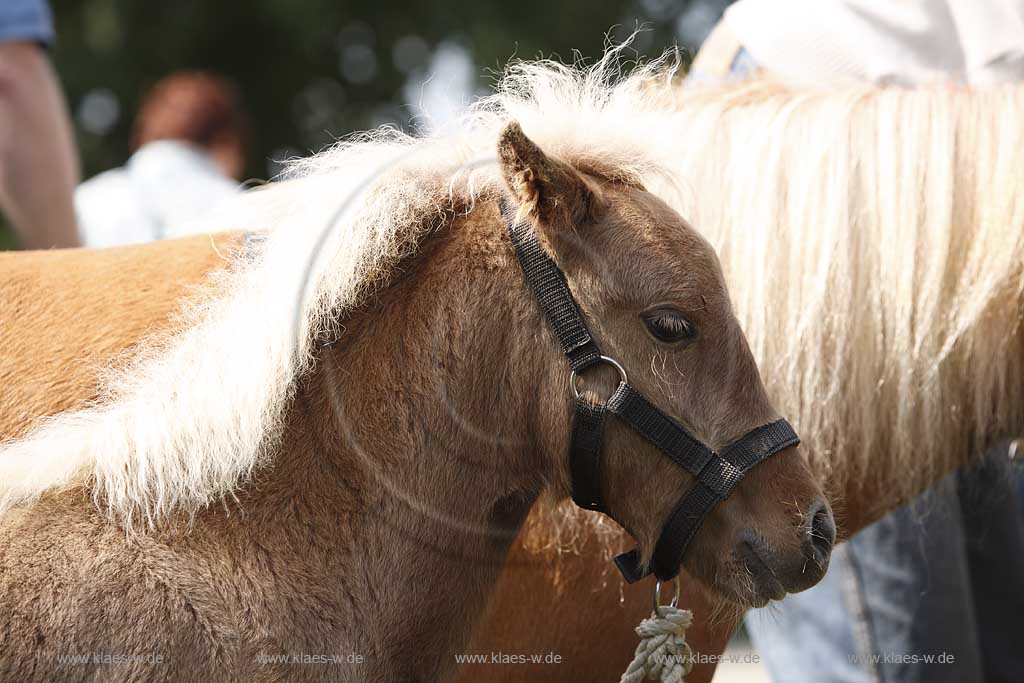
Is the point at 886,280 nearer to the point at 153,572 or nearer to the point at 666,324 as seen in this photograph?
the point at 666,324

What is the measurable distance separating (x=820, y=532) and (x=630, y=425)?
0.42 m

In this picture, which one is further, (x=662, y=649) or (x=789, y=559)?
(x=662, y=649)

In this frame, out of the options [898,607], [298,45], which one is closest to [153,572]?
[898,607]

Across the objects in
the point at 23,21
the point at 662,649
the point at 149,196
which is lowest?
the point at 149,196

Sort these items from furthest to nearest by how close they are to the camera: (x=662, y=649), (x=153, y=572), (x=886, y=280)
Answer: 1. (x=886, y=280)
2. (x=662, y=649)
3. (x=153, y=572)

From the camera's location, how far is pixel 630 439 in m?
1.96

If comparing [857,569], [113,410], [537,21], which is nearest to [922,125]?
[857,569]

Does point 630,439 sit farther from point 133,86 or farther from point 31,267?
point 133,86

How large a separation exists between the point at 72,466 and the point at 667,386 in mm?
1013

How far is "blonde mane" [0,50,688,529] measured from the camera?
1.83m

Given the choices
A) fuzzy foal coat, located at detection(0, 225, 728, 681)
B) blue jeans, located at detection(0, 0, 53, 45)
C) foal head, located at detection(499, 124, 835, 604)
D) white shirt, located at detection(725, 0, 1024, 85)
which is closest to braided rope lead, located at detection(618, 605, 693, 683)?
foal head, located at detection(499, 124, 835, 604)

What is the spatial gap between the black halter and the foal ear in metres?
0.05

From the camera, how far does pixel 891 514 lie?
2.96 meters

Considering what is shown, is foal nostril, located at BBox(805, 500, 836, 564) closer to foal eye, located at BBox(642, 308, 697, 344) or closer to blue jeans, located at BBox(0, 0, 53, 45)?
foal eye, located at BBox(642, 308, 697, 344)
